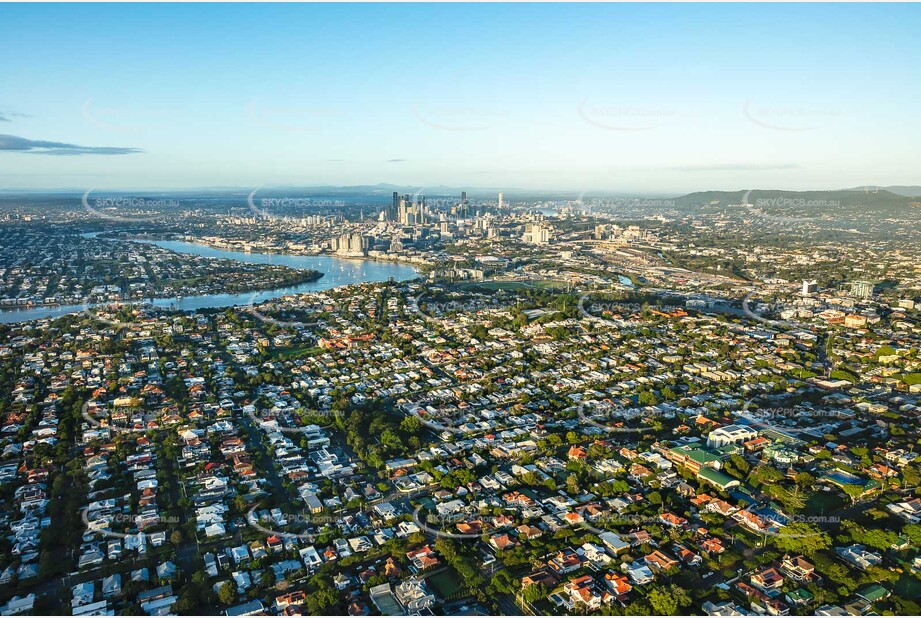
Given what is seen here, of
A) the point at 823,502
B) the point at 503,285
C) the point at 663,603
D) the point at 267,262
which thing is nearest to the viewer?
the point at 663,603

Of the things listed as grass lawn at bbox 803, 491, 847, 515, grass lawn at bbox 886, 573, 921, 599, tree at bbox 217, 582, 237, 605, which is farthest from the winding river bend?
grass lawn at bbox 886, 573, 921, 599

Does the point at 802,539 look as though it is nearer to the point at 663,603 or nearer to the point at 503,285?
the point at 663,603

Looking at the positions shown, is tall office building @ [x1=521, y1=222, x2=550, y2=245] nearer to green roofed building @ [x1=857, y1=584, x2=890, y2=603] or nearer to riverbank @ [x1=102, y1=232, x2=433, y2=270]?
riverbank @ [x1=102, y1=232, x2=433, y2=270]

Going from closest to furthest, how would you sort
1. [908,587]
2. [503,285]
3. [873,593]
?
1. [873,593]
2. [908,587]
3. [503,285]

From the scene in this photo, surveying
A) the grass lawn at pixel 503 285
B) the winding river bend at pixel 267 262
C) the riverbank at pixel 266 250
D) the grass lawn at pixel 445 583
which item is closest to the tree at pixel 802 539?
the grass lawn at pixel 445 583

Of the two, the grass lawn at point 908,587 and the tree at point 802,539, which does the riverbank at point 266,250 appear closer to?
the tree at point 802,539

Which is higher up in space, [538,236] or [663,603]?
[538,236]

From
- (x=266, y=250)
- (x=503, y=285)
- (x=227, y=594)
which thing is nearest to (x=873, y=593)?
(x=227, y=594)

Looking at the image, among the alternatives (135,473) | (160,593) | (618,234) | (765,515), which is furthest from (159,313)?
(618,234)

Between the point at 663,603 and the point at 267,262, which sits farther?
the point at 267,262
